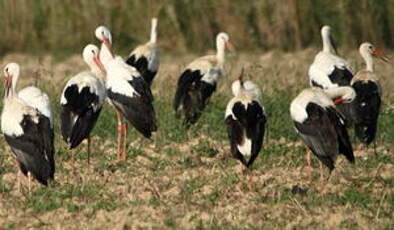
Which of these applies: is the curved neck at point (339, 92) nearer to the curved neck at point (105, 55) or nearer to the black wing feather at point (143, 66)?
the curved neck at point (105, 55)

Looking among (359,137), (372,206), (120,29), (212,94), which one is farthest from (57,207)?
(120,29)

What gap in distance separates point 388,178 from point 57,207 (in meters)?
2.83

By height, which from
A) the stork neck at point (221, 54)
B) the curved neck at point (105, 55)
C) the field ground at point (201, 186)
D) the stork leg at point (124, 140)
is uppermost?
the curved neck at point (105, 55)

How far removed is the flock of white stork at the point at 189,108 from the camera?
384 inches

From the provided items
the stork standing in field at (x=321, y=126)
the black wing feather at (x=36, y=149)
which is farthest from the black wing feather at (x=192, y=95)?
the black wing feather at (x=36, y=149)

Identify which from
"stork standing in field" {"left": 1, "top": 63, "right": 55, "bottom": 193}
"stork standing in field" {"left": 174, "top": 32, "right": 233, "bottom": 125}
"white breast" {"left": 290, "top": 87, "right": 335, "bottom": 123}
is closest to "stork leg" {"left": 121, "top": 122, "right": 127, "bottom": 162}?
"stork standing in field" {"left": 174, "top": 32, "right": 233, "bottom": 125}

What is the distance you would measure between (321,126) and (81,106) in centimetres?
220

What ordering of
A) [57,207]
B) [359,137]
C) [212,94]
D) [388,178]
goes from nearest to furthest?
1. [57,207]
2. [388,178]
3. [359,137]
4. [212,94]

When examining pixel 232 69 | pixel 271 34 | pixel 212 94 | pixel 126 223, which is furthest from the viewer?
pixel 271 34

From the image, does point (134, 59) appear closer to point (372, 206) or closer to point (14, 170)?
point (14, 170)

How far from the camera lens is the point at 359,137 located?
1116cm

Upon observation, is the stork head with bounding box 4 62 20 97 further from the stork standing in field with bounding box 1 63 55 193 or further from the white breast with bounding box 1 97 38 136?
the white breast with bounding box 1 97 38 136

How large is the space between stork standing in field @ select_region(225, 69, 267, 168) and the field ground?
28 cm

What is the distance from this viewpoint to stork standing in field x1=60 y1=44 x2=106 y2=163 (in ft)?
34.7
